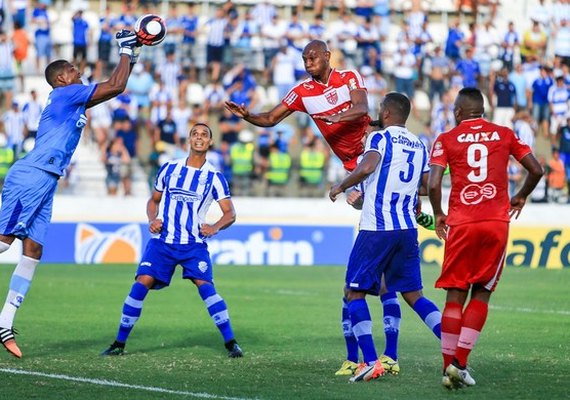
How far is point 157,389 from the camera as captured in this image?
8484 millimetres

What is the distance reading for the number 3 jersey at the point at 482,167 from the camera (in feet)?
28.2

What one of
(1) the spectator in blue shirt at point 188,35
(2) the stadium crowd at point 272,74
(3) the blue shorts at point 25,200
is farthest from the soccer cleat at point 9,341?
(1) the spectator in blue shirt at point 188,35

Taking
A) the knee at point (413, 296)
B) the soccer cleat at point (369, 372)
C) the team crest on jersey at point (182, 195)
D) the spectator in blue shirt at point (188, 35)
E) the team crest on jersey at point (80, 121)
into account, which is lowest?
the soccer cleat at point (369, 372)

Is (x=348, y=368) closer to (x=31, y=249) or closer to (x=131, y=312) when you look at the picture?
(x=131, y=312)

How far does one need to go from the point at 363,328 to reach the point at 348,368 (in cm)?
54

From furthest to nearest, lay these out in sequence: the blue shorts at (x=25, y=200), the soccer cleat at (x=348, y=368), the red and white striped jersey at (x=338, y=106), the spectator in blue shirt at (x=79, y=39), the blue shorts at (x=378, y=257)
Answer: the spectator in blue shirt at (x=79, y=39) → the red and white striped jersey at (x=338, y=106) → the blue shorts at (x=25, y=200) → the soccer cleat at (x=348, y=368) → the blue shorts at (x=378, y=257)

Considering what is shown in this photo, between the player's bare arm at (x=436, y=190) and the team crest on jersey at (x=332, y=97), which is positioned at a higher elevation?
the team crest on jersey at (x=332, y=97)

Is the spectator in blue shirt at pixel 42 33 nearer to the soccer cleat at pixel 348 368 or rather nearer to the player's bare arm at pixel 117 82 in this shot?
the player's bare arm at pixel 117 82

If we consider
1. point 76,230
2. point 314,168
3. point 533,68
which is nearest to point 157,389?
point 76,230

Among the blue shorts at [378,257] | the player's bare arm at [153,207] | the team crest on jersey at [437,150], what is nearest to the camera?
the team crest on jersey at [437,150]

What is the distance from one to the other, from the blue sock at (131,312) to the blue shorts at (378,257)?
7.39 feet

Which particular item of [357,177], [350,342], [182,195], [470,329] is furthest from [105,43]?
[470,329]

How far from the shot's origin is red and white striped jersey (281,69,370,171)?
10363mm

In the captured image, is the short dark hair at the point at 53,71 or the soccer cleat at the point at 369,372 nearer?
the soccer cleat at the point at 369,372
